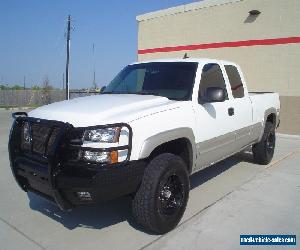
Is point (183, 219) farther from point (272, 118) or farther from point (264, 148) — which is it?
point (272, 118)

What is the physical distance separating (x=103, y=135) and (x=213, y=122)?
78.1 inches

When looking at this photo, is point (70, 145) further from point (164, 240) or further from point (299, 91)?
point (299, 91)

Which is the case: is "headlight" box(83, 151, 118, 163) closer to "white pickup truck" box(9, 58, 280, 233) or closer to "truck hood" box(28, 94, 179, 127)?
"white pickup truck" box(9, 58, 280, 233)

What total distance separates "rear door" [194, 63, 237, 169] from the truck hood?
→ 0.56 meters

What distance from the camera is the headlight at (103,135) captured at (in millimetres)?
3463

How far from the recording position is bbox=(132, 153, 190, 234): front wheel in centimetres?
372

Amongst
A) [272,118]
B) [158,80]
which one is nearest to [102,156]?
[158,80]

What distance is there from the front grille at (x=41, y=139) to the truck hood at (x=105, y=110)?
125 mm

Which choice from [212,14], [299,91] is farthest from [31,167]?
[212,14]

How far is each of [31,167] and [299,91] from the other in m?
11.1

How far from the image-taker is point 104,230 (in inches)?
161

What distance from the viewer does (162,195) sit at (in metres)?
3.95

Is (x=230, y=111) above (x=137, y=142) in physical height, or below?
above

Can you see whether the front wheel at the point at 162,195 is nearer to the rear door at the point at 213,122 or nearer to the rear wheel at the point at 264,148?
the rear door at the point at 213,122
